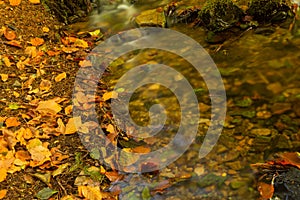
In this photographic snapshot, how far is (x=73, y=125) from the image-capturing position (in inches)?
136

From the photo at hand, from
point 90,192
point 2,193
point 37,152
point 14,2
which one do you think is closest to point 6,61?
point 14,2

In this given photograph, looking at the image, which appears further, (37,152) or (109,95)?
(109,95)

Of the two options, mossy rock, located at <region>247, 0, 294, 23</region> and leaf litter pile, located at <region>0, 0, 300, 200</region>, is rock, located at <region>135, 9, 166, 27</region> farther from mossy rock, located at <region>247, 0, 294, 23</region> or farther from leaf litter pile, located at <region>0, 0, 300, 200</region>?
mossy rock, located at <region>247, 0, 294, 23</region>

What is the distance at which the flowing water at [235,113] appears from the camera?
2.98 meters

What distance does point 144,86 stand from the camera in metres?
4.02

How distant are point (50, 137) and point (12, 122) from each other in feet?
1.29

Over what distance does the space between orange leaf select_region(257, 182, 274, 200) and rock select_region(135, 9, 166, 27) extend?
2.77 m

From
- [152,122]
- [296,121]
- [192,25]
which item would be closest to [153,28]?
[192,25]

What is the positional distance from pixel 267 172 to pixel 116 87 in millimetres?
1877

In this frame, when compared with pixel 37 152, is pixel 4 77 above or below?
above

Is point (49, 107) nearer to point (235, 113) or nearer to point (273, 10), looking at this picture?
point (235, 113)

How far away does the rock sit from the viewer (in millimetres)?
5020

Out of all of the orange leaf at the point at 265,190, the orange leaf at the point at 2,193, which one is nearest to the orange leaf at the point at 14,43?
the orange leaf at the point at 2,193

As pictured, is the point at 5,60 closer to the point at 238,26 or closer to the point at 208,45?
the point at 208,45
